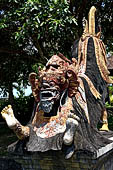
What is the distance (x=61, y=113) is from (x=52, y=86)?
1.21ft

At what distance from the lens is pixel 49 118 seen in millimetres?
3256

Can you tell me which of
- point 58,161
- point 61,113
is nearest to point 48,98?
point 61,113

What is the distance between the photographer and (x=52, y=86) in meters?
3.21

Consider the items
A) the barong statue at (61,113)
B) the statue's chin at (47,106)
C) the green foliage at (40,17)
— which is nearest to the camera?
the barong statue at (61,113)

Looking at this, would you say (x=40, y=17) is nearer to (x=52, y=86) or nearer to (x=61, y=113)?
(x=52, y=86)

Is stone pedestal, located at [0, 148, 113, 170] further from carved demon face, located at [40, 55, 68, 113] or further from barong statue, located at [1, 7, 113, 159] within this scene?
carved demon face, located at [40, 55, 68, 113]

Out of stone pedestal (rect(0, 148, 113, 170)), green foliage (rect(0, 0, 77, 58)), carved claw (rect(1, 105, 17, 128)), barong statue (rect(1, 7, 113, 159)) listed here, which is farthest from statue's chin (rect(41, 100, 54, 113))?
green foliage (rect(0, 0, 77, 58))

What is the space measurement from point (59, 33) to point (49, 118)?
377 cm

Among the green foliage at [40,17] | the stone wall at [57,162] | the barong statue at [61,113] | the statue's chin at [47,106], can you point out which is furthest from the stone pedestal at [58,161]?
the green foliage at [40,17]

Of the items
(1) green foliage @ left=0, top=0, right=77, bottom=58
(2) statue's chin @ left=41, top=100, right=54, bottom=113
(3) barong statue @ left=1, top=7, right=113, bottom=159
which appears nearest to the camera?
(3) barong statue @ left=1, top=7, right=113, bottom=159

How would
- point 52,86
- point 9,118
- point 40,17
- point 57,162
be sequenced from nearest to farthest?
point 9,118, point 57,162, point 52,86, point 40,17

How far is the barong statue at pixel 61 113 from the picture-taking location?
9.41ft

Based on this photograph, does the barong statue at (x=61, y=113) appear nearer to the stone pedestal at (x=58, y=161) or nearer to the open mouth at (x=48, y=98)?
the open mouth at (x=48, y=98)

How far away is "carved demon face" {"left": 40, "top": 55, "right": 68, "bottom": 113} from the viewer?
10.4ft
